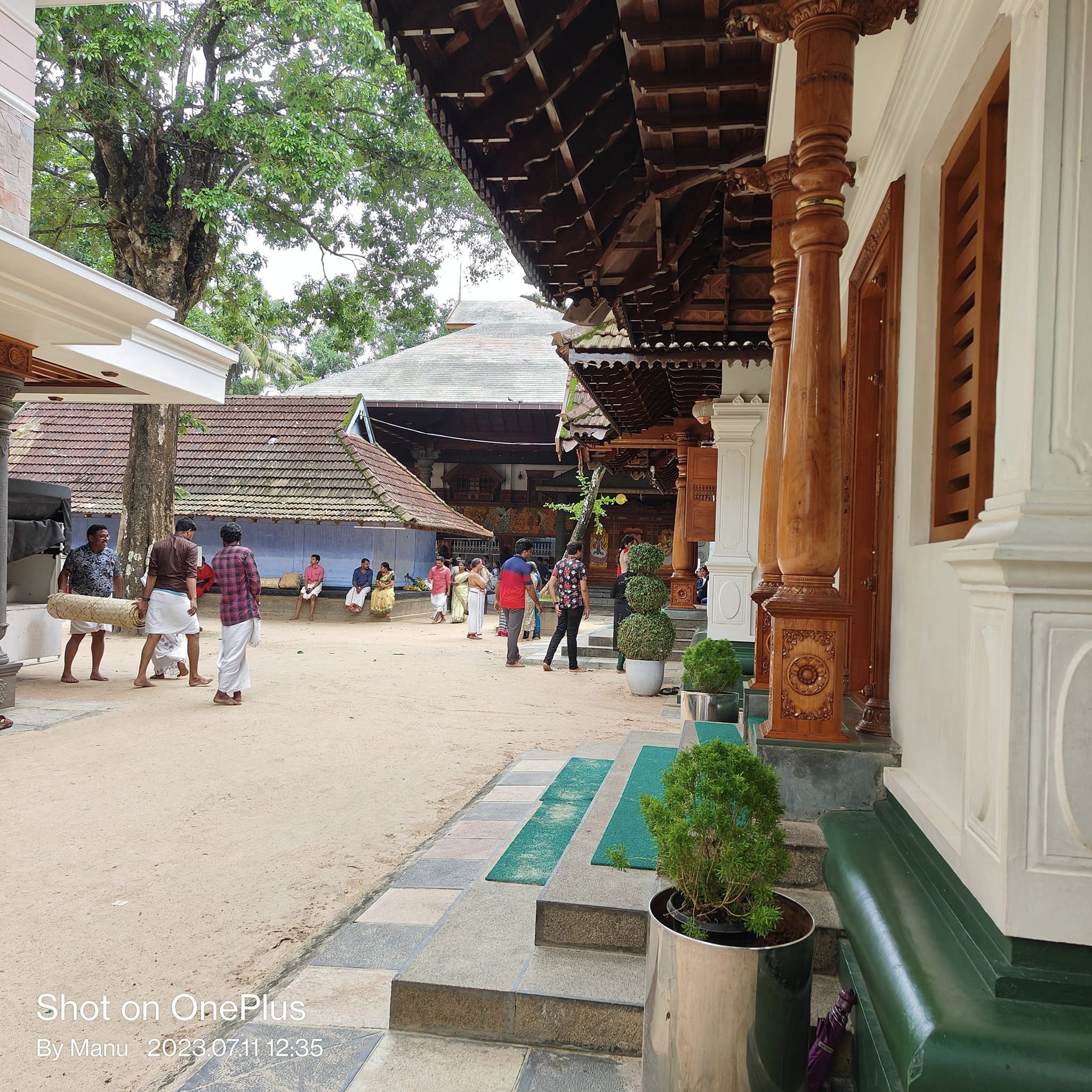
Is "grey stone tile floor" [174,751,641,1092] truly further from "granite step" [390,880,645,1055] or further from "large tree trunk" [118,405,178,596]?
"large tree trunk" [118,405,178,596]

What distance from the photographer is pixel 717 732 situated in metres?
5.01

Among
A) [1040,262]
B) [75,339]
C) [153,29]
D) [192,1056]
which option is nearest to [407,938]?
[192,1056]

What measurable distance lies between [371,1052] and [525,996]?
0.48 m

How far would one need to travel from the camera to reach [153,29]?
39.8ft

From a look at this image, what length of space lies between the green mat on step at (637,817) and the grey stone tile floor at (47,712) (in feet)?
16.1

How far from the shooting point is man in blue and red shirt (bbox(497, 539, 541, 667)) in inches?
478

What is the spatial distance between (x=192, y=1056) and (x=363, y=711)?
5.96m

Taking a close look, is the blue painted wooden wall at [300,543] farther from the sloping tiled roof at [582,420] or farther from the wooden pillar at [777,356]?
the wooden pillar at [777,356]

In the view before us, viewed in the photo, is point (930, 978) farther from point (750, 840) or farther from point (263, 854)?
point (263, 854)

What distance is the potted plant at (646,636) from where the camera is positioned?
31.7 feet

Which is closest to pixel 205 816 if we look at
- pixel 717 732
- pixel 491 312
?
pixel 717 732

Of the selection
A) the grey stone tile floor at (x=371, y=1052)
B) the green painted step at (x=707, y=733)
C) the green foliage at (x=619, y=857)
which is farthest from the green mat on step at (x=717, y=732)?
the green foliage at (x=619, y=857)

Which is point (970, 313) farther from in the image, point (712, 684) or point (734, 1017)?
point (712, 684)

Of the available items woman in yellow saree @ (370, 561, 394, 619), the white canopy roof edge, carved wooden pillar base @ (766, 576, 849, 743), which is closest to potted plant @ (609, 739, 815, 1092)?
carved wooden pillar base @ (766, 576, 849, 743)
